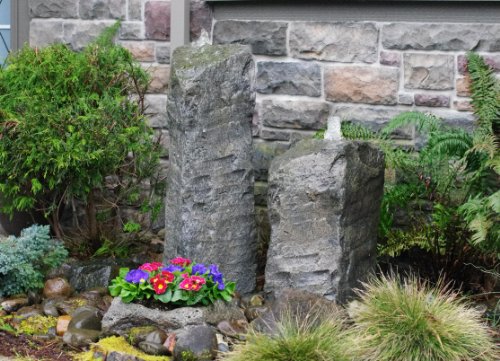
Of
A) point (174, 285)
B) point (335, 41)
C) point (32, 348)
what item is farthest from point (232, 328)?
point (335, 41)

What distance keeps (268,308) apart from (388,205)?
141 cm

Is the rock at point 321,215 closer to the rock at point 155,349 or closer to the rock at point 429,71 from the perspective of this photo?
the rock at point 155,349

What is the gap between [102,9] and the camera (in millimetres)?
7906

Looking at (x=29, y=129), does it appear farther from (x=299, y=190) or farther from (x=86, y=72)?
(x=299, y=190)

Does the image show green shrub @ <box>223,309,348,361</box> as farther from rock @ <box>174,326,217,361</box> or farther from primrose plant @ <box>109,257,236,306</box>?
primrose plant @ <box>109,257,236,306</box>

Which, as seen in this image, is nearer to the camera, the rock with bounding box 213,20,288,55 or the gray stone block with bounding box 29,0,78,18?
the rock with bounding box 213,20,288,55

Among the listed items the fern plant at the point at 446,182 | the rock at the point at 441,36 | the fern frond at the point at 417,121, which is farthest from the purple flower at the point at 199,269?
the rock at the point at 441,36

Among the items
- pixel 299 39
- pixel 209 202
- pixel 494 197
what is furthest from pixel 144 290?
pixel 299 39

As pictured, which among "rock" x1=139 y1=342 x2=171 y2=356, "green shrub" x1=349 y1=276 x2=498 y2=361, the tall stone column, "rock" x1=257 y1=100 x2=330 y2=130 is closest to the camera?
"green shrub" x1=349 y1=276 x2=498 y2=361

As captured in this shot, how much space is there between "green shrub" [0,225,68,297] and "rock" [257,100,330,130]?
1.90 meters

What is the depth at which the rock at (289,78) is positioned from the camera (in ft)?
23.2

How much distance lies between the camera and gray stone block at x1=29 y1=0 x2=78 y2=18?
8.06m

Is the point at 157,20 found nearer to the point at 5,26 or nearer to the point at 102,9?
the point at 102,9

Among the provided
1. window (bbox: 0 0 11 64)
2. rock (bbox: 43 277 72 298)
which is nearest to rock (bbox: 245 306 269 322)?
rock (bbox: 43 277 72 298)
